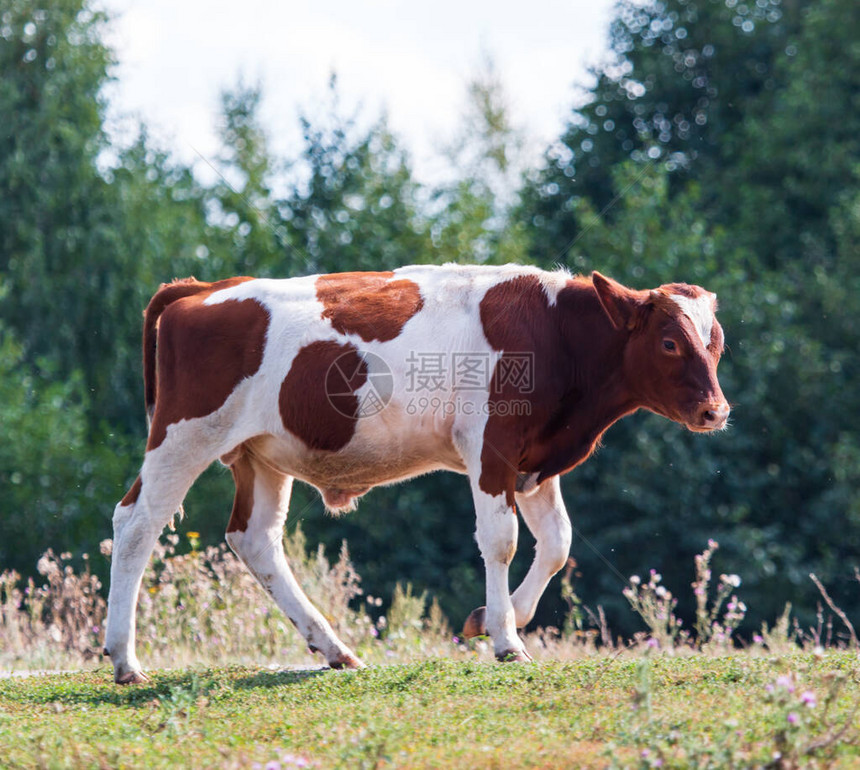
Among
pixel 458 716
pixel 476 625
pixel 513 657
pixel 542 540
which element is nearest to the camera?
pixel 458 716

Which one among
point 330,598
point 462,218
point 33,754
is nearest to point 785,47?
point 462,218

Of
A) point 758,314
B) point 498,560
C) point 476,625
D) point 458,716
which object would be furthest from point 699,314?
point 758,314

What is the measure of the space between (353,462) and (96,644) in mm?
4172

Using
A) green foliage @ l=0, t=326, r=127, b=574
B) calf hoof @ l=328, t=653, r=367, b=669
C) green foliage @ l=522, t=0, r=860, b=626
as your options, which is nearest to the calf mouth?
calf hoof @ l=328, t=653, r=367, b=669

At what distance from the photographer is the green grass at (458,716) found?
4.15 m

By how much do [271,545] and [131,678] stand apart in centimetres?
121

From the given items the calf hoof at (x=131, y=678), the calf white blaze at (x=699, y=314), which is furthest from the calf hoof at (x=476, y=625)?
the calf white blaze at (x=699, y=314)

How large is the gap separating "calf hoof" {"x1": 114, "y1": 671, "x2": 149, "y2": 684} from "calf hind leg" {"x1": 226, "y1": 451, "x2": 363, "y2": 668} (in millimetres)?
987

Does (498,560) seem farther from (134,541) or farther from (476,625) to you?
(134,541)

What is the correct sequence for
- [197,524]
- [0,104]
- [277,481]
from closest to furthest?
1. [277,481]
2. [197,524]
3. [0,104]

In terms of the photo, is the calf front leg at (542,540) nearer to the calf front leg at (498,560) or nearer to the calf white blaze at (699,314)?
the calf front leg at (498,560)

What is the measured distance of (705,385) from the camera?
6535 millimetres

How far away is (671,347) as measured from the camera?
6.63 metres

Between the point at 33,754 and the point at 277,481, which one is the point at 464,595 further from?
the point at 33,754
